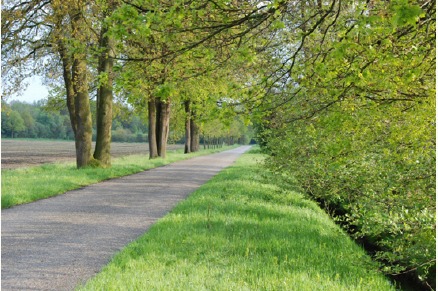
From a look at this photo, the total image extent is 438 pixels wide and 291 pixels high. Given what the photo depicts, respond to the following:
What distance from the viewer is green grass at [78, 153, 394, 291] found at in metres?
5.08

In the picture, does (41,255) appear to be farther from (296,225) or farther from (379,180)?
(379,180)

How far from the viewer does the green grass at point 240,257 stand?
16.7 ft

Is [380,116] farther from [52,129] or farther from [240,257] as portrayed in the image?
[52,129]

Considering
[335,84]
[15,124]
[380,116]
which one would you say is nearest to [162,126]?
[380,116]

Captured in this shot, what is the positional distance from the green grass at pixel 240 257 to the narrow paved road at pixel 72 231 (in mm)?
470

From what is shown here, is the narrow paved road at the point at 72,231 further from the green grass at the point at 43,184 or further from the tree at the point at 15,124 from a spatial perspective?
the tree at the point at 15,124

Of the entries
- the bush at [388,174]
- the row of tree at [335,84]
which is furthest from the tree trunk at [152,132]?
the bush at [388,174]

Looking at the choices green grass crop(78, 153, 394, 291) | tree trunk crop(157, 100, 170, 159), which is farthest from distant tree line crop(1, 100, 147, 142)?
green grass crop(78, 153, 394, 291)

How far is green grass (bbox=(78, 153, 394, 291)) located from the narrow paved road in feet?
1.54

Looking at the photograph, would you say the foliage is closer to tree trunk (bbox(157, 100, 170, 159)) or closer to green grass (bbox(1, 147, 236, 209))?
green grass (bbox(1, 147, 236, 209))

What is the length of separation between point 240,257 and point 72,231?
3.62m

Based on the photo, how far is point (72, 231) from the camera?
26.4 feet

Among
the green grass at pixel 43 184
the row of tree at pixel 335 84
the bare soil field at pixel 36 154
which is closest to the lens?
the row of tree at pixel 335 84

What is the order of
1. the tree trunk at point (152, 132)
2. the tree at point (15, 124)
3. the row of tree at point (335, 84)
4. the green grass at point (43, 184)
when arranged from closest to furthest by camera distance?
the row of tree at point (335, 84)
the green grass at point (43, 184)
the tree trunk at point (152, 132)
the tree at point (15, 124)
